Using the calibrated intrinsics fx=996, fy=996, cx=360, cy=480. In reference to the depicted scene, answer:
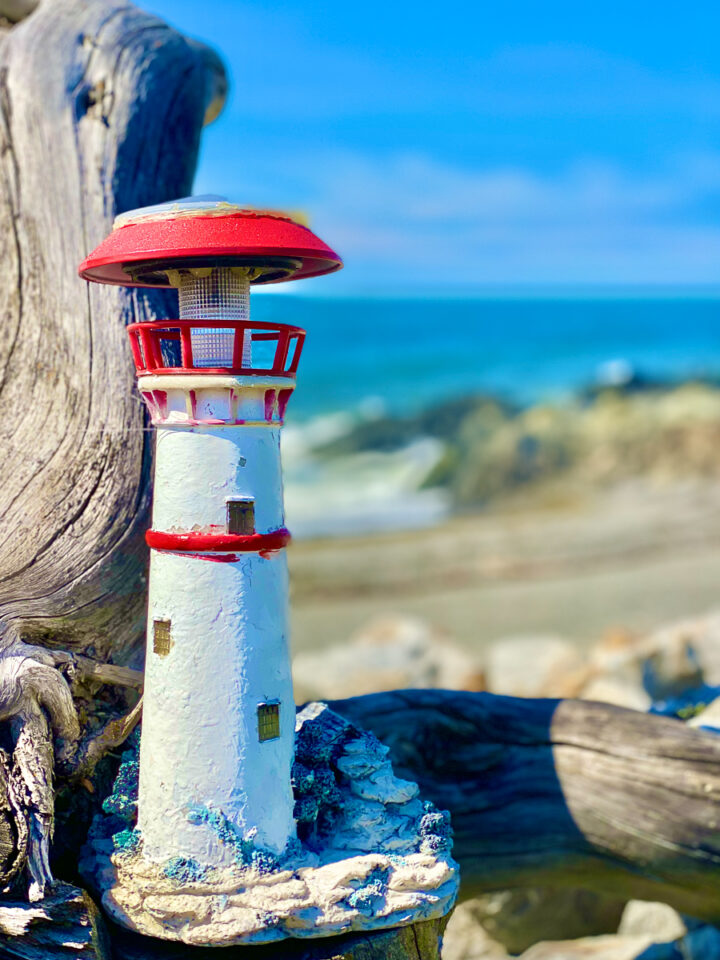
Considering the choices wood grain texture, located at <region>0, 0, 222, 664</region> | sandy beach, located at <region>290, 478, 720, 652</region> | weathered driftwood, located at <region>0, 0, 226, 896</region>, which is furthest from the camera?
sandy beach, located at <region>290, 478, 720, 652</region>

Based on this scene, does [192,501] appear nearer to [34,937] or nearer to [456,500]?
[34,937]

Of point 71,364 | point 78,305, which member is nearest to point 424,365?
point 78,305

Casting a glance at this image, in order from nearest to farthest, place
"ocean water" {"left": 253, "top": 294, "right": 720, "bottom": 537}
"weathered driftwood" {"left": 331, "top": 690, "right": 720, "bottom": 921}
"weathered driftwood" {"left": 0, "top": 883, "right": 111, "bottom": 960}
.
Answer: "weathered driftwood" {"left": 0, "top": 883, "right": 111, "bottom": 960}
"weathered driftwood" {"left": 331, "top": 690, "right": 720, "bottom": 921}
"ocean water" {"left": 253, "top": 294, "right": 720, "bottom": 537}

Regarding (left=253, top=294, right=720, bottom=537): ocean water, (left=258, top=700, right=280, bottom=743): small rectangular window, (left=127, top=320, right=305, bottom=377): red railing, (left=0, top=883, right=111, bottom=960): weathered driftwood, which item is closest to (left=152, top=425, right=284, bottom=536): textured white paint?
(left=127, top=320, right=305, bottom=377): red railing

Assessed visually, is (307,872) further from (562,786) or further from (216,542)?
(562,786)

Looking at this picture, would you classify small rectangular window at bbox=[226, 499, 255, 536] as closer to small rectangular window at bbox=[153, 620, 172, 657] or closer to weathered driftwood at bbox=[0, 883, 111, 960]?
small rectangular window at bbox=[153, 620, 172, 657]

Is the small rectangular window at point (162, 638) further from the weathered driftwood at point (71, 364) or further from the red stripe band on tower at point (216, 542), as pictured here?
the weathered driftwood at point (71, 364)

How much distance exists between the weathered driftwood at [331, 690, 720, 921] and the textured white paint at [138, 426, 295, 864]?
6.09 feet

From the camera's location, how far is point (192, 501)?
4.74 meters

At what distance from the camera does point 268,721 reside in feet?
15.9

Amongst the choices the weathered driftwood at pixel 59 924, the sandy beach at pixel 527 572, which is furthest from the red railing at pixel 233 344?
the sandy beach at pixel 527 572

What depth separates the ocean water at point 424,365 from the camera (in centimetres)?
3572

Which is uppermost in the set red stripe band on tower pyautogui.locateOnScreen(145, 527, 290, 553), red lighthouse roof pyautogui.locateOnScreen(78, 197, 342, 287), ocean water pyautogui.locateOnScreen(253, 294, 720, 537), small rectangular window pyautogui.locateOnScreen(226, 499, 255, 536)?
ocean water pyautogui.locateOnScreen(253, 294, 720, 537)

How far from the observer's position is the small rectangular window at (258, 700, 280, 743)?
15.8 ft
